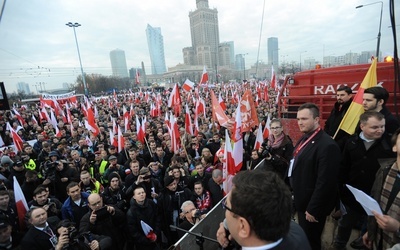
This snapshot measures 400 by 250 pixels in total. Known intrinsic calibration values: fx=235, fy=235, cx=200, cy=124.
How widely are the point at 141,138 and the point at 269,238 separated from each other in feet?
28.2

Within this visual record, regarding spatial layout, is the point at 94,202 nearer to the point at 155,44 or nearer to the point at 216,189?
the point at 216,189

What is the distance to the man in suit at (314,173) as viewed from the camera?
8.54 feet

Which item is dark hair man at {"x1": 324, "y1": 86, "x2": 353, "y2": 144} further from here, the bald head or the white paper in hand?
the bald head

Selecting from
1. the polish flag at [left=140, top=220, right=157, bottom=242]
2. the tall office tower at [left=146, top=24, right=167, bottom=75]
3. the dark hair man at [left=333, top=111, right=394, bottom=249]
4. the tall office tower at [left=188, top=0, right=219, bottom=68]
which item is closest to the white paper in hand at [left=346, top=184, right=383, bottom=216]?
the dark hair man at [left=333, top=111, right=394, bottom=249]

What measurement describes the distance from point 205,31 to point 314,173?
99794 mm

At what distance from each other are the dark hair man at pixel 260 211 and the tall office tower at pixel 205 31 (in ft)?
287

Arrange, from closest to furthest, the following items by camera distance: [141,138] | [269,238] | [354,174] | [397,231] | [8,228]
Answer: [269,238]
[397,231]
[354,174]
[8,228]
[141,138]

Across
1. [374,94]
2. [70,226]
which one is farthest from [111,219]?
[374,94]

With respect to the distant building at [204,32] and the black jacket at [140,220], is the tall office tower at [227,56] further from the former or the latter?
the black jacket at [140,220]

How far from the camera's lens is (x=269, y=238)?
3.85 ft

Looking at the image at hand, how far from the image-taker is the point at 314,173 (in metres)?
2.75

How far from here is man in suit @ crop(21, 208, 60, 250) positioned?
3.26m

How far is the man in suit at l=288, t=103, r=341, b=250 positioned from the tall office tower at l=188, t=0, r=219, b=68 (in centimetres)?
8589

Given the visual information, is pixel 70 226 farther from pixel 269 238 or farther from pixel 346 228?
pixel 346 228
